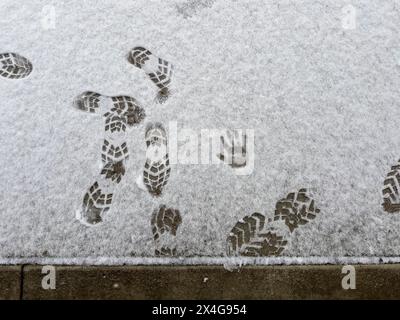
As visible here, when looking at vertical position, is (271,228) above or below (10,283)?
above

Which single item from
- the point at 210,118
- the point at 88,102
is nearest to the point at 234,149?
the point at 210,118

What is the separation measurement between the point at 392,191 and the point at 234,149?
0.42 metres

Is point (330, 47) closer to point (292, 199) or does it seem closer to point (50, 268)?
point (292, 199)

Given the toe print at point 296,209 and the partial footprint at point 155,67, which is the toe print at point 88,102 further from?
the toe print at point 296,209

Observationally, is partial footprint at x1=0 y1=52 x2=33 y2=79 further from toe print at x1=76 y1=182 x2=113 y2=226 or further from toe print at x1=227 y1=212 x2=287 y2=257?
toe print at x1=227 y1=212 x2=287 y2=257

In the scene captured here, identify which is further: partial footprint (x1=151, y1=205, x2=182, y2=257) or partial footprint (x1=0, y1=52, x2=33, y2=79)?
partial footprint (x1=0, y1=52, x2=33, y2=79)

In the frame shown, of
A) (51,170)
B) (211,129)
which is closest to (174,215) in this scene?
(211,129)

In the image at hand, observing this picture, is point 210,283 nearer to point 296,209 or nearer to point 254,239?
point 254,239

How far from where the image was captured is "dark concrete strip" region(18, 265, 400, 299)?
886 millimetres

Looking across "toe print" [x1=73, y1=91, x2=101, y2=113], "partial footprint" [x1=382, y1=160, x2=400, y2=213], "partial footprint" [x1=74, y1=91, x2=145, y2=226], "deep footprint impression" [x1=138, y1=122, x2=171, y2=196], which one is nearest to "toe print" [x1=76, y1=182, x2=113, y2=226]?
"partial footprint" [x1=74, y1=91, x2=145, y2=226]

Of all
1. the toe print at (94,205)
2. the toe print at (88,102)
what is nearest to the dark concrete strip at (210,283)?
the toe print at (94,205)

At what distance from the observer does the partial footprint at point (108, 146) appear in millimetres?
944

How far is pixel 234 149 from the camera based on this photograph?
97 centimetres

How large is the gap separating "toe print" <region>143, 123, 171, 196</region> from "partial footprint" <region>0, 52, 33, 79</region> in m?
0.40
